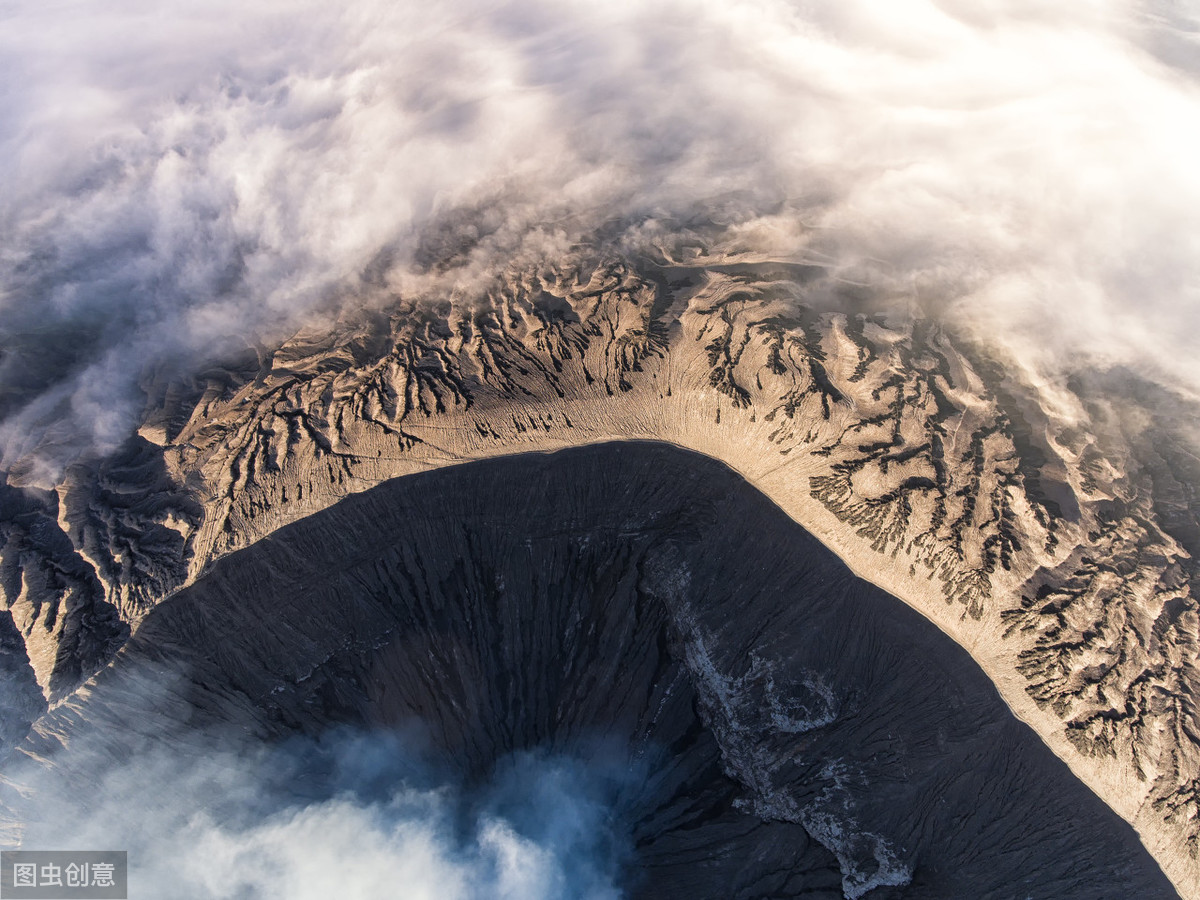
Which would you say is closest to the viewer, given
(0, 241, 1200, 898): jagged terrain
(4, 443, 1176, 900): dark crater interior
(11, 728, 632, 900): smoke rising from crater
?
(4, 443, 1176, 900): dark crater interior

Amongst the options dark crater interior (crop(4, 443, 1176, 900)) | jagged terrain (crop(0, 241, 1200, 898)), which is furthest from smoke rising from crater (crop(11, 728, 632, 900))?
jagged terrain (crop(0, 241, 1200, 898))

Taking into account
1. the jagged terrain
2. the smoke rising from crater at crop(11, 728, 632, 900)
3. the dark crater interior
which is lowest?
the smoke rising from crater at crop(11, 728, 632, 900)

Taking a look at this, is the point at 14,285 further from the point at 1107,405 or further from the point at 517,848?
the point at 1107,405

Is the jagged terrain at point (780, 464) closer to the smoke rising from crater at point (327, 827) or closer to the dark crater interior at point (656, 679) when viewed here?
the dark crater interior at point (656, 679)

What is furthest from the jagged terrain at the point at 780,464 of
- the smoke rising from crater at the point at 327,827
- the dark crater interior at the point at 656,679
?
Answer: the smoke rising from crater at the point at 327,827

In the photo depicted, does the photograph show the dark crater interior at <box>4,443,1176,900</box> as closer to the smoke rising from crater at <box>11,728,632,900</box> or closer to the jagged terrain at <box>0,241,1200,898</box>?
the smoke rising from crater at <box>11,728,632,900</box>

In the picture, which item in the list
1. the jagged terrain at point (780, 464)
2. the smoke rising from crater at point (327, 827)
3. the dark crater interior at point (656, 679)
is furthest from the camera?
the jagged terrain at point (780, 464)

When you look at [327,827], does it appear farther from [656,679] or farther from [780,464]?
[780,464]
